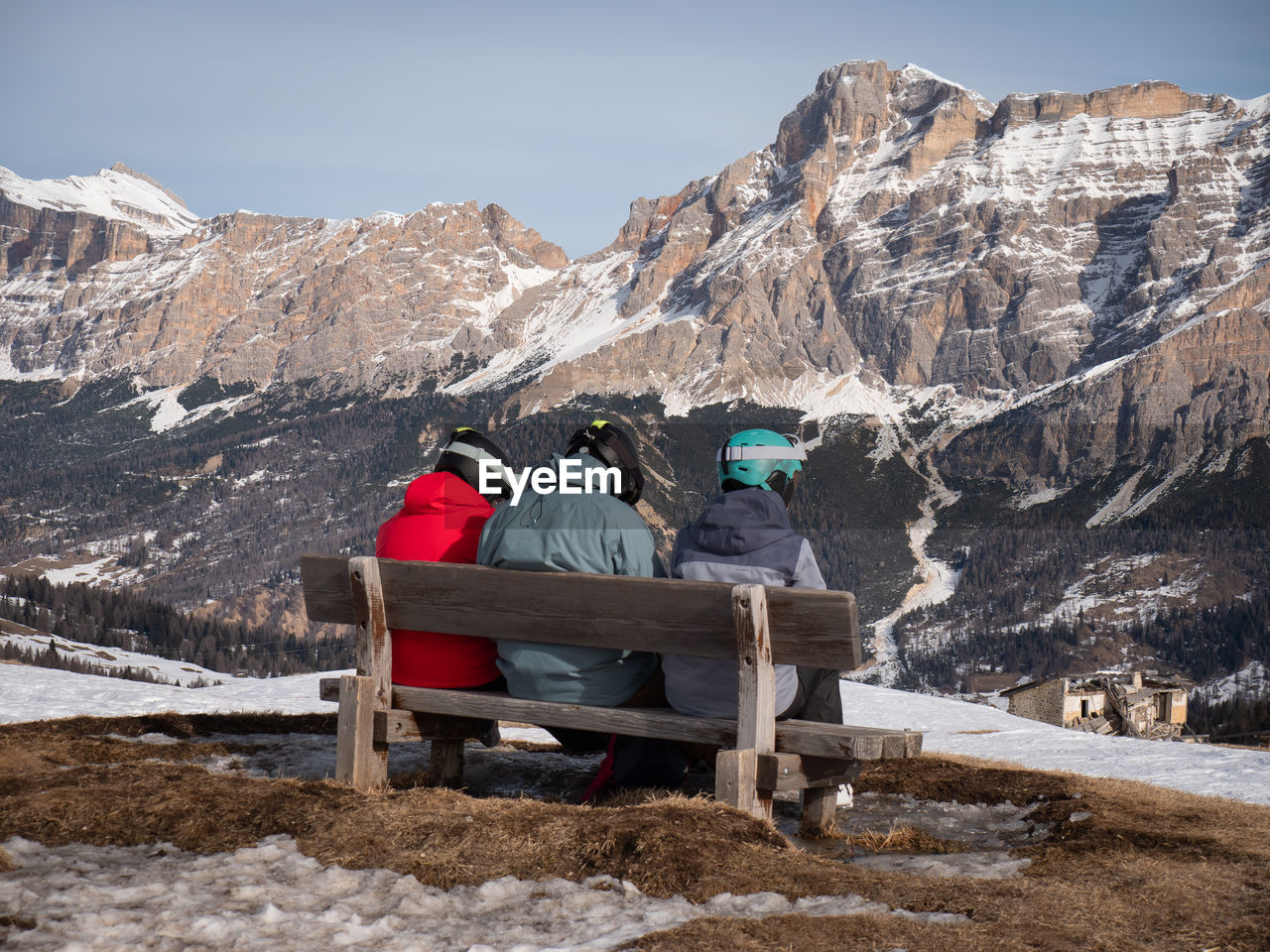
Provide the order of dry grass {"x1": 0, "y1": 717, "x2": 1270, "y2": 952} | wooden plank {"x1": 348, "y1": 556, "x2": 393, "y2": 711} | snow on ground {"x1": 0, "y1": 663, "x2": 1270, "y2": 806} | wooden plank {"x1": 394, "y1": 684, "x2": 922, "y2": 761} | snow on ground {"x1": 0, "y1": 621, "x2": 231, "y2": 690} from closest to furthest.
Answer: dry grass {"x1": 0, "y1": 717, "x2": 1270, "y2": 952}
wooden plank {"x1": 394, "y1": 684, "x2": 922, "y2": 761}
wooden plank {"x1": 348, "y1": 556, "x2": 393, "y2": 711}
snow on ground {"x1": 0, "y1": 663, "x2": 1270, "y2": 806}
snow on ground {"x1": 0, "y1": 621, "x2": 231, "y2": 690}

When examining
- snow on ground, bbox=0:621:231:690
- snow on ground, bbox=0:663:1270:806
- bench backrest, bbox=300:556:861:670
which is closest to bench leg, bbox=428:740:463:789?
bench backrest, bbox=300:556:861:670

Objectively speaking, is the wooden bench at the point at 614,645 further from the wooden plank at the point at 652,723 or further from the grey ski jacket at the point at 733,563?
the grey ski jacket at the point at 733,563

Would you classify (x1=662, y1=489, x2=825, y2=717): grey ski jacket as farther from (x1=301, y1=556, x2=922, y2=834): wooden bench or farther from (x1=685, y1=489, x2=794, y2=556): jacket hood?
(x1=301, y1=556, x2=922, y2=834): wooden bench

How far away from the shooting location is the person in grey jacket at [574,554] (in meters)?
7.39

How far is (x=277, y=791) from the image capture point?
6.41m

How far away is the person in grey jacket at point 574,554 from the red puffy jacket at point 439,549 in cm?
59

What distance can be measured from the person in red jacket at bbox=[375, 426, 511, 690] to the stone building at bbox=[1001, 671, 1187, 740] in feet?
198

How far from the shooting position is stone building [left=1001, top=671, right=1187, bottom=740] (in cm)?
6738

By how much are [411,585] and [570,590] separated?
1.30m

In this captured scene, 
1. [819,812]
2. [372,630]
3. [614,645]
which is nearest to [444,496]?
[372,630]

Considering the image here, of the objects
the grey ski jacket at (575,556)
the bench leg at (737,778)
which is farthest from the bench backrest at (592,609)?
the bench leg at (737,778)

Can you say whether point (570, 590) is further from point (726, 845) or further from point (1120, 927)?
point (1120, 927)

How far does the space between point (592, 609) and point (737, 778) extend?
137cm

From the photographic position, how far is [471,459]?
829 centimetres
